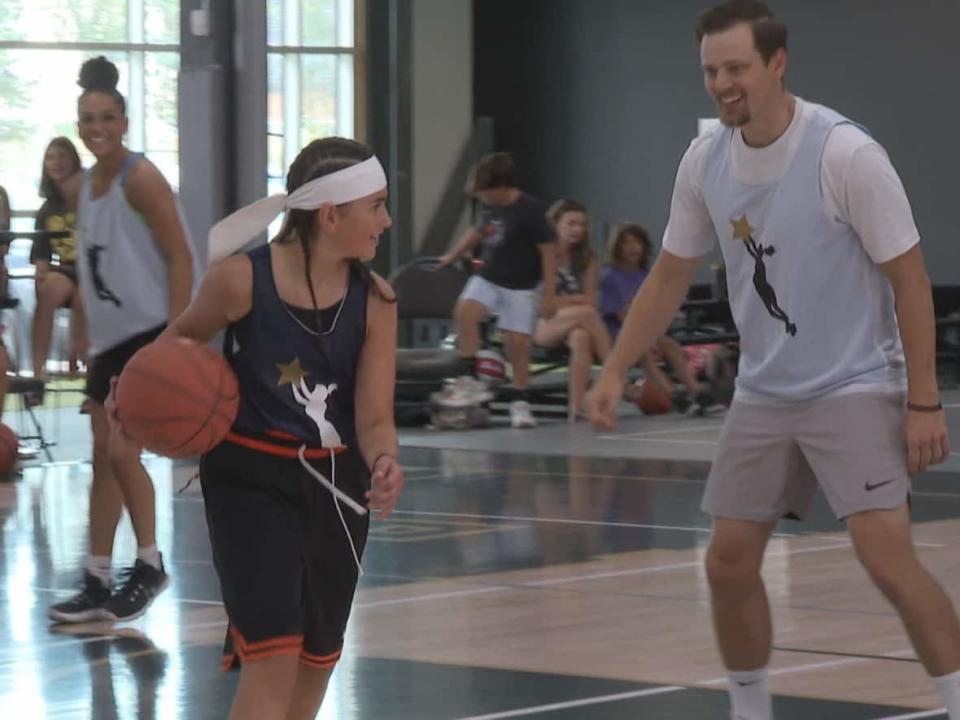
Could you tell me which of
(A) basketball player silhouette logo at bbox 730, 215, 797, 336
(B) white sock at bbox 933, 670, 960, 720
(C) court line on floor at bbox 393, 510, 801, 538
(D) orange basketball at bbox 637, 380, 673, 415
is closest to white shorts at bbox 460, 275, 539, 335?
(D) orange basketball at bbox 637, 380, 673, 415

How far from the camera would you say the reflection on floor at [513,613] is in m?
5.88

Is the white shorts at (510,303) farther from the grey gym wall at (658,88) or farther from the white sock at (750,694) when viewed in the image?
the white sock at (750,694)

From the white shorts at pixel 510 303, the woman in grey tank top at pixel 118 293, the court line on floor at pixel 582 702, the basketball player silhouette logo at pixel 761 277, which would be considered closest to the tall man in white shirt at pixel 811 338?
the basketball player silhouette logo at pixel 761 277

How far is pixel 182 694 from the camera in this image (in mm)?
5980

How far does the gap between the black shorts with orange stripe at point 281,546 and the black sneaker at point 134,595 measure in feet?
9.10

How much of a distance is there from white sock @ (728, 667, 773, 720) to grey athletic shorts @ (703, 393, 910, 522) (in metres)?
0.39

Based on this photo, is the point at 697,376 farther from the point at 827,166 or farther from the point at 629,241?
the point at 827,166

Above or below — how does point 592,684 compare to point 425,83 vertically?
below

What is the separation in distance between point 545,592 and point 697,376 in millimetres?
7864

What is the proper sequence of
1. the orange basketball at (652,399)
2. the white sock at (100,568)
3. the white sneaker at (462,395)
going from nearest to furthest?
the white sock at (100,568) → the white sneaker at (462,395) → the orange basketball at (652,399)

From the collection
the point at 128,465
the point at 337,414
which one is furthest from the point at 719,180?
the point at 128,465

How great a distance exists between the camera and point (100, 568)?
726 centimetres

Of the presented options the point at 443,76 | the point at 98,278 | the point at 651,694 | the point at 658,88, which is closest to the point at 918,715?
the point at 651,694

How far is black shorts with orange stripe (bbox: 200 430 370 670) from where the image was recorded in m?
4.25
